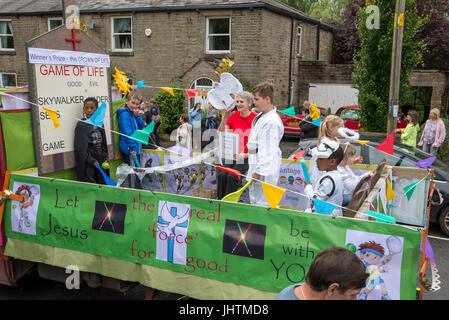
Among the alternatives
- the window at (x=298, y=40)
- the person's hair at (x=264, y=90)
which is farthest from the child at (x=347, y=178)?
the window at (x=298, y=40)

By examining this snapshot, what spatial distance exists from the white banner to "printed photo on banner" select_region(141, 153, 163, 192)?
175 cm

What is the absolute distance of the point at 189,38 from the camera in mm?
20375

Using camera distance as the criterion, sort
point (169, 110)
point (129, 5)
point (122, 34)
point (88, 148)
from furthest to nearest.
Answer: point (122, 34) < point (129, 5) < point (169, 110) < point (88, 148)

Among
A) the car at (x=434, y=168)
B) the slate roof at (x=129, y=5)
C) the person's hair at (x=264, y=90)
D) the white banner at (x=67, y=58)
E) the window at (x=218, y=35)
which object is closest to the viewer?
the person's hair at (x=264, y=90)

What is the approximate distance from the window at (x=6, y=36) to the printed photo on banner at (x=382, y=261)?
2586 cm

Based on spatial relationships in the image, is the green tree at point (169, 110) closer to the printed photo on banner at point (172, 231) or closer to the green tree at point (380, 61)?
the green tree at point (380, 61)

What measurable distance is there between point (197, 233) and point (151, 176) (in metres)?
3.84

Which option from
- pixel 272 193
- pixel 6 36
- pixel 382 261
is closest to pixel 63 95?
pixel 272 193

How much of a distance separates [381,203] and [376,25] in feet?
37.0

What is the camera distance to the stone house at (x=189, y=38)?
1947cm

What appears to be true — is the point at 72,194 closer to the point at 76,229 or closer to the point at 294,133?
the point at 76,229

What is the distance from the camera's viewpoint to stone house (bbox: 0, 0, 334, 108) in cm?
1947

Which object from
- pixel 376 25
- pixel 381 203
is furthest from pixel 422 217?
pixel 376 25

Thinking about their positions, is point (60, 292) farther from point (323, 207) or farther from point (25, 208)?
point (323, 207)
